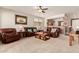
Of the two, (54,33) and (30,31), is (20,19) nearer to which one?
(30,31)

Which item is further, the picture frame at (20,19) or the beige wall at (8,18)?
the picture frame at (20,19)

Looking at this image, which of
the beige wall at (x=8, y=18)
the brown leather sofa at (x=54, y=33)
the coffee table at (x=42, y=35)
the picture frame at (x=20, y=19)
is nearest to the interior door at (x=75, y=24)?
the brown leather sofa at (x=54, y=33)

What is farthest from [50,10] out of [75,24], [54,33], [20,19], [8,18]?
[8,18]

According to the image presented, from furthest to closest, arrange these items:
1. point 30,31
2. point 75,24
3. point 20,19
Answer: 1. point 30,31
2. point 20,19
3. point 75,24

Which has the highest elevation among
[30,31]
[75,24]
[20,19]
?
[20,19]

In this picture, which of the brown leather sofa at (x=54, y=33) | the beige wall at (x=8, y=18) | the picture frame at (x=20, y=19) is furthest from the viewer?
the brown leather sofa at (x=54, y=33)

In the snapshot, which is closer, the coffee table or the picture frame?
the picture frame

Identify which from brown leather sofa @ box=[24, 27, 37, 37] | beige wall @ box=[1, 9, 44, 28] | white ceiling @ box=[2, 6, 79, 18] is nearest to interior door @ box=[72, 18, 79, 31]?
white ceiling @ box=[2, 6, 79, 18]

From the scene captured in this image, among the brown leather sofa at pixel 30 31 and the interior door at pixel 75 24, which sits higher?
the interior door at pixel 75 24

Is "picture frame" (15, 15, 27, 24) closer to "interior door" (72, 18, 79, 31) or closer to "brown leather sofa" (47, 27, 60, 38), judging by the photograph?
"brown leather sofa" (47, 27, 60, 38)

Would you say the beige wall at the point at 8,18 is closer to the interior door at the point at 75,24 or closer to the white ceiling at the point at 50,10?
the white ceiling at the point at 50,10

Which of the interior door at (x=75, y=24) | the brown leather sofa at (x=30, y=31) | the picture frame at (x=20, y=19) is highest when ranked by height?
the picture frame at (x=20, y=19)
